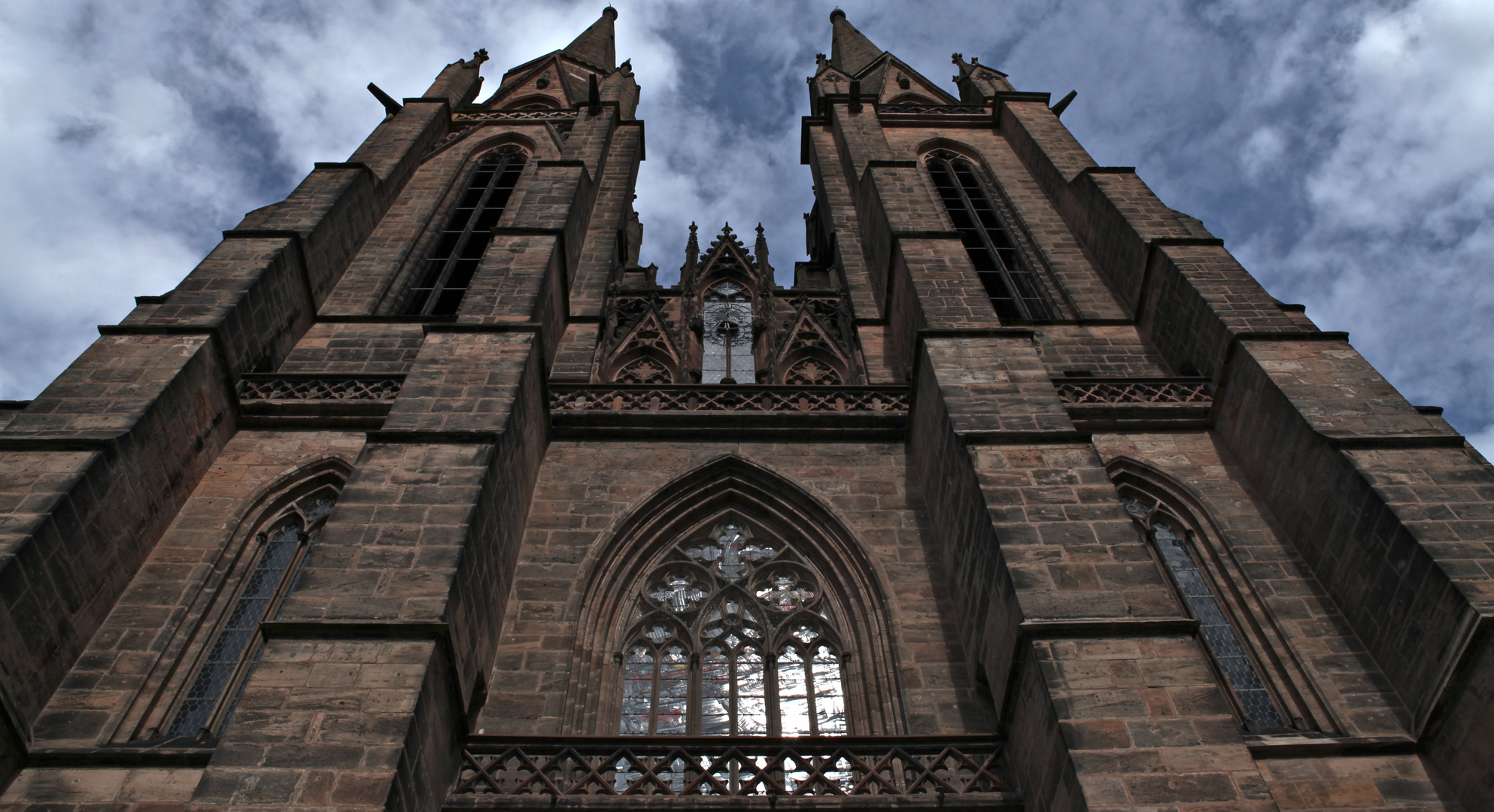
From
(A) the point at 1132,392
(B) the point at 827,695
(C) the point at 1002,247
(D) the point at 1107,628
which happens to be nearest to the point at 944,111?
(C) the point at 1002,247

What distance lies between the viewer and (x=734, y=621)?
321 inches

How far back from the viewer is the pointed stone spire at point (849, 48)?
83.2ft

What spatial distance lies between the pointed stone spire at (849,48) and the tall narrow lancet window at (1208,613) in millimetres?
17427

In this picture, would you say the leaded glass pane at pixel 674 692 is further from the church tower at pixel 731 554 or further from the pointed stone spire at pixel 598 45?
the pointed stone spire at pixel 598 45

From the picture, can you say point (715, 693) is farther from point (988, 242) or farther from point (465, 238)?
point (988, 242)

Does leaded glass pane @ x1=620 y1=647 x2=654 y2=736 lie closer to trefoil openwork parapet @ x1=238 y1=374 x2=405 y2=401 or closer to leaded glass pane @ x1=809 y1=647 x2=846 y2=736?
leaded glass pane @ x1=809 y1=647 x2=846 y2=736

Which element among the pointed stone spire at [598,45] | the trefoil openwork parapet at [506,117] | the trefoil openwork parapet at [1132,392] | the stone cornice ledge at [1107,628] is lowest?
the stone cornice ledge at [1107,628]

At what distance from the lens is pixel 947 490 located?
816 centimetres

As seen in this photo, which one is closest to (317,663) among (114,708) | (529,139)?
(114,708)

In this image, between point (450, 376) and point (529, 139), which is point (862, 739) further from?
point (529, 139)

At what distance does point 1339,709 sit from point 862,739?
122 inches

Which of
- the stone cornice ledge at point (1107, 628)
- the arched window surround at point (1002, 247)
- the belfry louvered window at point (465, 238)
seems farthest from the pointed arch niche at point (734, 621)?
the arched window surround at point (1002, 247)

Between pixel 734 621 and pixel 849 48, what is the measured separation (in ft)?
70.9

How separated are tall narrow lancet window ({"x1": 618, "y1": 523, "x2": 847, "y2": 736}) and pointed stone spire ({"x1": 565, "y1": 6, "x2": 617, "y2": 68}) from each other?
57.3 feet
